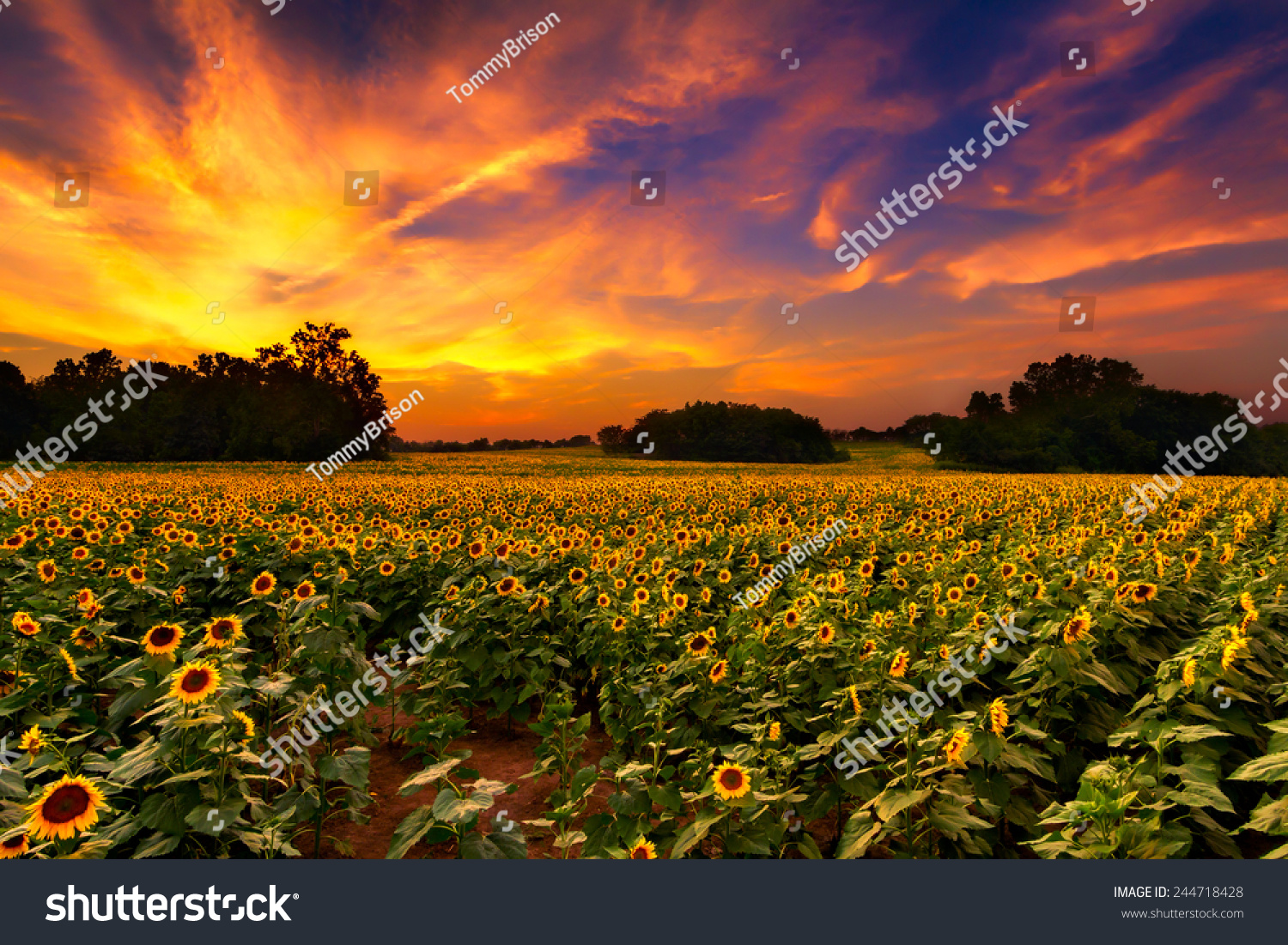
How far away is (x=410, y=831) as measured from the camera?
2.69m

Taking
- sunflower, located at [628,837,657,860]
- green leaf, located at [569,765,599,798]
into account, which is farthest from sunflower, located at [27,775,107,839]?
sunflower, located at [628,837,657,860]

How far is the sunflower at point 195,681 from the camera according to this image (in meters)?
2.78

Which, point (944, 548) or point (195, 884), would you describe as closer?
point (195, 884)

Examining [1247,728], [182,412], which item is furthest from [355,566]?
[182,412]

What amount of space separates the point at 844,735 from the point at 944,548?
6182mm

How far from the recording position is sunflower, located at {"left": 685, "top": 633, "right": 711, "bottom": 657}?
4.57m

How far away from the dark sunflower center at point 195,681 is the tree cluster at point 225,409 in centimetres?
6184

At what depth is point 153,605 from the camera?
609cm

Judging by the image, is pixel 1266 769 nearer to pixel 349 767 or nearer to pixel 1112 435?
pixel 349 767

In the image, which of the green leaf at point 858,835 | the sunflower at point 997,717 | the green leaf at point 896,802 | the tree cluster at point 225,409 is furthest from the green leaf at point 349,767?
the tree cluster at point 225,409

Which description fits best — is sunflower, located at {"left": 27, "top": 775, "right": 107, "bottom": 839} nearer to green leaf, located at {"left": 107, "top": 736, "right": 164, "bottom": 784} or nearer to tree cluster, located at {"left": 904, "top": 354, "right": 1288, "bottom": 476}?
green leaf, located at {"left": 107, "top": 736, "right": 164, "bottom": 784}

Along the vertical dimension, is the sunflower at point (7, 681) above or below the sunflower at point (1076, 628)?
above

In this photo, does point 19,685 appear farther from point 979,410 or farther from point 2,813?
point 979,410

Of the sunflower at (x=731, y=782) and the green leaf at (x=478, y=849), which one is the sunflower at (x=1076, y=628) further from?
the green leaf at (x=478, y=849)
